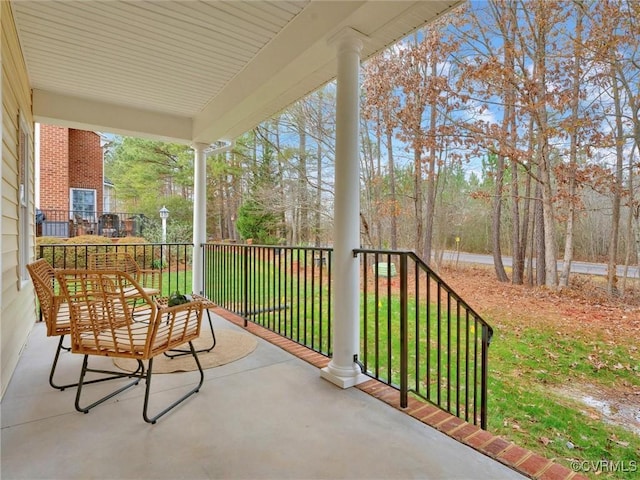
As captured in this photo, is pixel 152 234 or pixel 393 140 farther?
pixel 152 234

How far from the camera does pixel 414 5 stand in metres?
2.03

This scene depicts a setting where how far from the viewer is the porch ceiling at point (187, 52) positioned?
2395 millimetres

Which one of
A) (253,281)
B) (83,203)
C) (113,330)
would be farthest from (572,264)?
(83,203)

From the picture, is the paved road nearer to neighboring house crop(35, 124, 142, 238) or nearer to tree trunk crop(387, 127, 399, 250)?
tree trunk crop(387, 127, 399, 250)

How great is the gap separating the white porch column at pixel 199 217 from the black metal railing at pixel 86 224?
5649 mm

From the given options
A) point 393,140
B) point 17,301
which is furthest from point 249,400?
point 393,140

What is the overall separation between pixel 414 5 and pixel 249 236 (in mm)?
8704

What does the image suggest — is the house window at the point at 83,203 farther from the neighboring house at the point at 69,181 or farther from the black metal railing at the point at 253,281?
the black metal railing at the point at 253,281

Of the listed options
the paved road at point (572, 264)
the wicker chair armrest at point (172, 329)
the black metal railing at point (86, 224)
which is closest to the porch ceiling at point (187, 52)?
the wicker chair armrest at point (172, 329)

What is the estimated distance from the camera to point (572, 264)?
22.0 ft

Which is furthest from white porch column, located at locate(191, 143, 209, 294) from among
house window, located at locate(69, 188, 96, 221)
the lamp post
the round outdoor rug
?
house window, located at locate(69, 188, 96, 221)

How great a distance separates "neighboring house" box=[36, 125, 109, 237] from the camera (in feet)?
30.3

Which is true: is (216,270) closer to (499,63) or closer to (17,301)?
(17,301)

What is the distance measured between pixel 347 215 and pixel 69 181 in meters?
10.9
